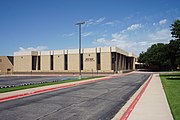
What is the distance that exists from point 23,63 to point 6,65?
26.4 feet

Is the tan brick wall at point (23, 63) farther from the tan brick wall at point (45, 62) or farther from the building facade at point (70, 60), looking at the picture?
the tan brick wall at point (45, 62)

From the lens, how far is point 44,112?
1008 cm

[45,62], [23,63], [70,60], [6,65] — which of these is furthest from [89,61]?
[6,65]

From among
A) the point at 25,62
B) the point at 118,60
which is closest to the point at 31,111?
the point at 118,60

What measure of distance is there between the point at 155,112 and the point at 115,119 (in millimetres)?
2063

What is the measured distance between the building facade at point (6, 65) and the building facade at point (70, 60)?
11.2ft

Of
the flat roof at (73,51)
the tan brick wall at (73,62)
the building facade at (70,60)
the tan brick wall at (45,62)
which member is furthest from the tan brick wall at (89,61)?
the tan brick wall at (45,62)

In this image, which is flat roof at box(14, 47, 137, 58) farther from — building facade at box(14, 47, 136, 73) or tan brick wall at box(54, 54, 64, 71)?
tan brick wall at box(54, 54, 64, 71)

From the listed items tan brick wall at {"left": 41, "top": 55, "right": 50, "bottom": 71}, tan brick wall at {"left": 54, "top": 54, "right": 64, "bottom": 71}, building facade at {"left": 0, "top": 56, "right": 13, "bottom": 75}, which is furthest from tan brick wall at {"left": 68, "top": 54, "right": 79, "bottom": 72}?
building facade at {"left": 0, "top": 56, "right": 13, "bottom": 75}

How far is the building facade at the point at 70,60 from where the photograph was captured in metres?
71.2

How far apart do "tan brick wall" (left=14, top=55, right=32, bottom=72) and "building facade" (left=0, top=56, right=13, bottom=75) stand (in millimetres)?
3408

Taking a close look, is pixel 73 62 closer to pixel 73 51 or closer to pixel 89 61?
pixel 73 51

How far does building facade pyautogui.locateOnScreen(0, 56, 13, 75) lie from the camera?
85375 mm

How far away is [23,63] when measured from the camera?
83750 millimetres
